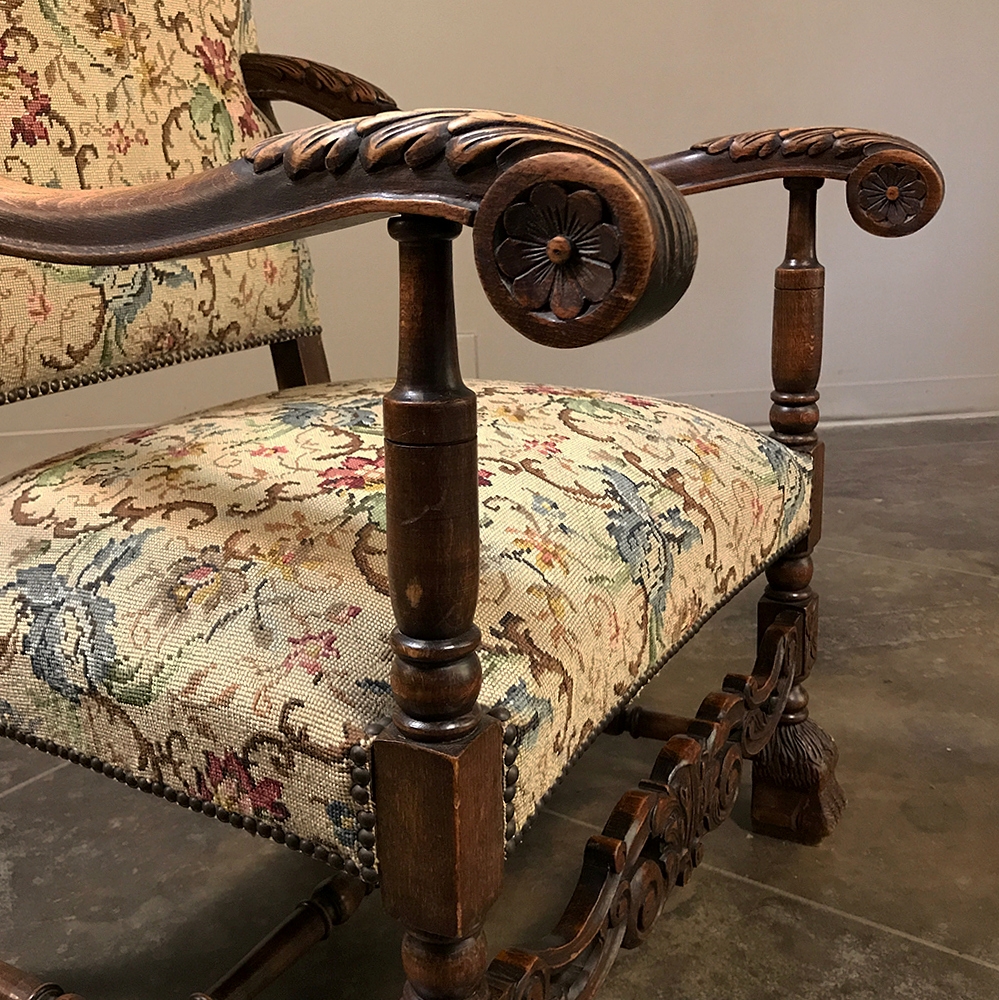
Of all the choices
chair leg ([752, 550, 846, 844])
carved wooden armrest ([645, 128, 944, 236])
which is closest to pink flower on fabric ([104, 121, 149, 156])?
carved wooden armrest ([645, 128, 944, 236])

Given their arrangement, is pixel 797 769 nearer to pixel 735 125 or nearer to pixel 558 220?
pixel 558 220

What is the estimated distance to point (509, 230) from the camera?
382mm

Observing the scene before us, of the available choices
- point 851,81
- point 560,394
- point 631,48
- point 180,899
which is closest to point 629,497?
point 560,394

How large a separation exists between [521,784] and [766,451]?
18.5 inches

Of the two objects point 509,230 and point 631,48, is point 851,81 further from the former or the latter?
point 509,230

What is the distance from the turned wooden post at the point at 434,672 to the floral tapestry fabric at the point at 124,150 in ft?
1.54

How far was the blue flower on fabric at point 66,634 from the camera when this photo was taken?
61 cm

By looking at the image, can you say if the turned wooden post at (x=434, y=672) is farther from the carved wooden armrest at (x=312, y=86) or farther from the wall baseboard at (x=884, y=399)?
the wall baseboard at (x=884, y=399)

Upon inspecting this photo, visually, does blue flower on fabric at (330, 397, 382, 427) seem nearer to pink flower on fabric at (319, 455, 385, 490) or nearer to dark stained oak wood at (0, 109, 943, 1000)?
pink flower on fabric at (319, 455, 385, 490)

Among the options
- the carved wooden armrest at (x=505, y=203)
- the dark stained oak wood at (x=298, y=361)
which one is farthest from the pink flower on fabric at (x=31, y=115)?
the carved wooden armrest at (x=505, y=203)

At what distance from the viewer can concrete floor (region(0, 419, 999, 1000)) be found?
99 centimetres

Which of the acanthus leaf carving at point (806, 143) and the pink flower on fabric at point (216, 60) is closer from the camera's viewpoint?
the acanthus leaf carving at point (806, 143)

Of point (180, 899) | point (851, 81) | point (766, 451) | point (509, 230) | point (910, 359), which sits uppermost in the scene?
point (851, 81)

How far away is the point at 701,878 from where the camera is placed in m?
1.13
